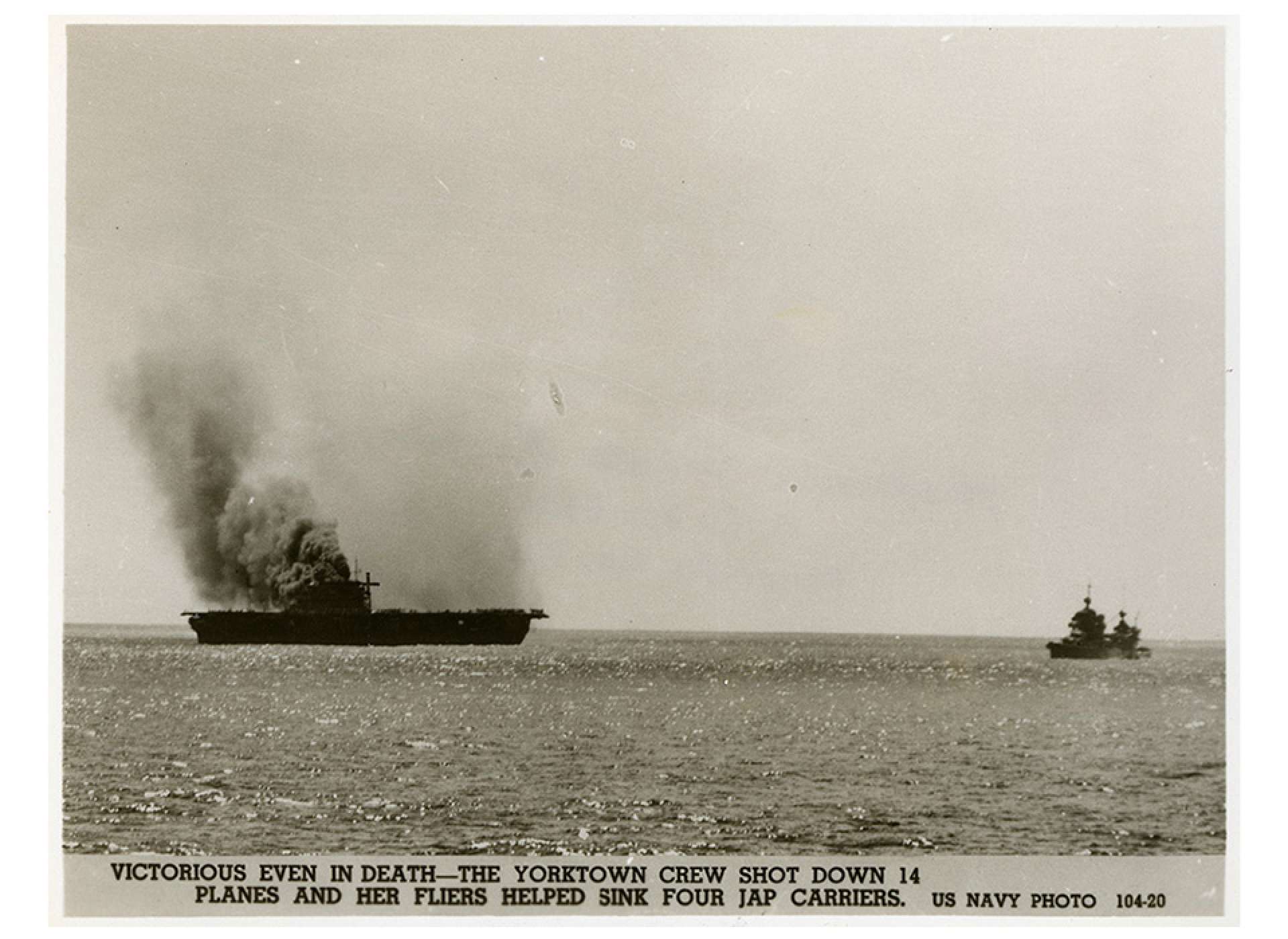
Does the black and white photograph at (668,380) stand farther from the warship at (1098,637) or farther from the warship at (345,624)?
the warship at (345,624)

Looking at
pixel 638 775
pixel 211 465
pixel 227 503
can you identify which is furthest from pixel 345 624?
pixel 638 775

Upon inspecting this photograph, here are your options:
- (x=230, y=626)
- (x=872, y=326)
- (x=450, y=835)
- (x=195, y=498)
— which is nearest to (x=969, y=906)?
(x=450, y=835)

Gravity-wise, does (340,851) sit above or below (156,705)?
below

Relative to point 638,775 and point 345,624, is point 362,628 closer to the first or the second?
point 345,624

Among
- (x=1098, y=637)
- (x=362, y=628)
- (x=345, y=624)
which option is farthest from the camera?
(x=362, y=628)

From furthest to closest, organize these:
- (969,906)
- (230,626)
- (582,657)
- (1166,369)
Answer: (582,657) → (230,626) → (1166,369) → (969,906)

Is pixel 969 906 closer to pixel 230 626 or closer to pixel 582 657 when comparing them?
pixel 230 626
